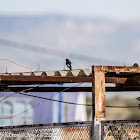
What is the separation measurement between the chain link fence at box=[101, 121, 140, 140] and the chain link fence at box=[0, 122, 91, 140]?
49cm

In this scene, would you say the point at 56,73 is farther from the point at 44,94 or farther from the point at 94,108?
the point at 44,94

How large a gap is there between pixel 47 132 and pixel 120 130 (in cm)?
213

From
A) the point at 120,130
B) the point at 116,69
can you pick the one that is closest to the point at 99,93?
the point at 116,69

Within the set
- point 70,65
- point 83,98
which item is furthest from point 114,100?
point 70,65

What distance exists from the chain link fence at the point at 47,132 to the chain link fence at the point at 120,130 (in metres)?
0.49

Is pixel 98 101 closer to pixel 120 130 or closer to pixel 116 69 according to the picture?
pixel 120 130

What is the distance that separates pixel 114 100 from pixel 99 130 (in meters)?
38.5

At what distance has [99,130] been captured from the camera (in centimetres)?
959

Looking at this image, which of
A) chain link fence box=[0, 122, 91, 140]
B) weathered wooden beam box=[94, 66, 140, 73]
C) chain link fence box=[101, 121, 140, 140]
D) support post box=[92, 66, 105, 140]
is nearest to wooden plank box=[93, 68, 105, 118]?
support post box=[92, 66, 105, 140]

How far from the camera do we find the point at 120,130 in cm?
998

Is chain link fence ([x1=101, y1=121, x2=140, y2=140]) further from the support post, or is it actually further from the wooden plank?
the wooden plank

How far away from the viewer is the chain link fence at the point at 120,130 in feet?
31.5

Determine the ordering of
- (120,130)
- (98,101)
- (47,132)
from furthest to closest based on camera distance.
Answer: (120,130)
(98,101)
(47,132)

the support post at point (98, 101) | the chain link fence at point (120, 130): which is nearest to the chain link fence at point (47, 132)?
the support post at point (98, 101)
